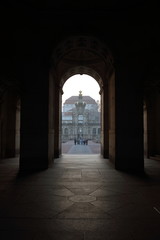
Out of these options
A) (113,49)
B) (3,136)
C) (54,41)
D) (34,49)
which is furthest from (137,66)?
(3,136)

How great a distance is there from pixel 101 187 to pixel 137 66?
680cm

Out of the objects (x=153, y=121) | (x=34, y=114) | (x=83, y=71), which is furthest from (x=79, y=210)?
(x=83, y=71)

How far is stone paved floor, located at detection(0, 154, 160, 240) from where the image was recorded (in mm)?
3441

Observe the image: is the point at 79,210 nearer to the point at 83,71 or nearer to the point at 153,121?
the point at 153,121

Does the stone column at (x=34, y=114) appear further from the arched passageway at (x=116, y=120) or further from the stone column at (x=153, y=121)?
the stone column at (x=153, y=121)

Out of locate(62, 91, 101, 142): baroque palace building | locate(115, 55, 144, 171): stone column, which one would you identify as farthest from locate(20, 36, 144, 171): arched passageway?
locate(62, 91, 101, 142): baroque palace building

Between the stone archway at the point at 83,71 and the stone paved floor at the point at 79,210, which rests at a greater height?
the stone archway at the point at 83,71

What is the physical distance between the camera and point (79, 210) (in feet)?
14.6

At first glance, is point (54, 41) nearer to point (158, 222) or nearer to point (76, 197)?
point (76, 197)

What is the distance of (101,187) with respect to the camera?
21.1 ft

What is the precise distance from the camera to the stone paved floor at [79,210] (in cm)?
344

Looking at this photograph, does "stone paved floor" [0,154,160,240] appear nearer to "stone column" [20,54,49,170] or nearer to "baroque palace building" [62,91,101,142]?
"stone column" [20,54,49,170]

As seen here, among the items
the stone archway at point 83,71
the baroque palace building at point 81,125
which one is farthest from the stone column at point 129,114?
the baroque palace building at point 81,125

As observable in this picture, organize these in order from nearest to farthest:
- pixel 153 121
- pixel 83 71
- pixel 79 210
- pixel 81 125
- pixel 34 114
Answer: pixel 79 210 → pixel 34 114 → pixel 153 121 → pixel 83 71 → pixel 81 125
